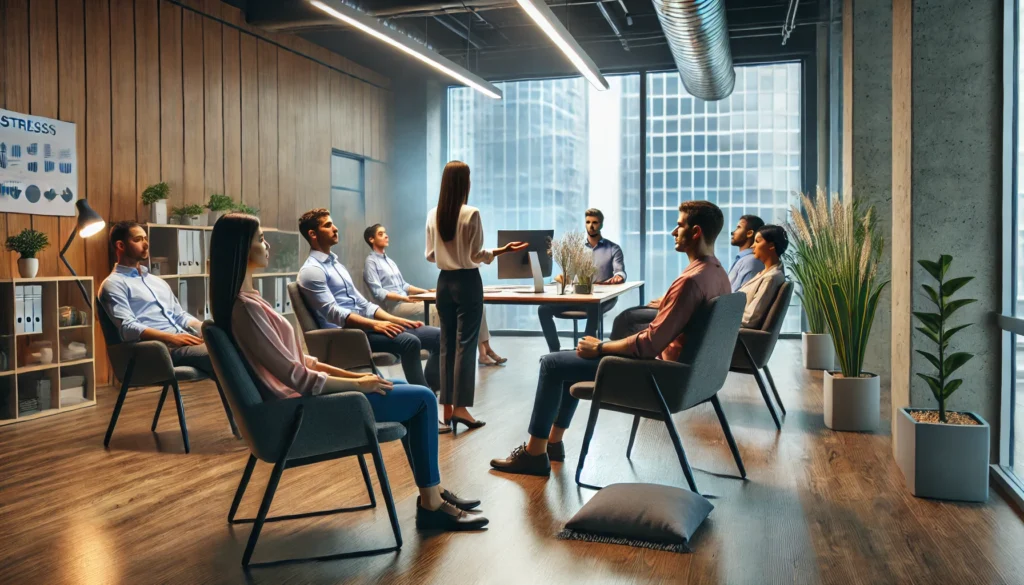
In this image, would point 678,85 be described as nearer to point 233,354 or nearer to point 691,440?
point 691,440

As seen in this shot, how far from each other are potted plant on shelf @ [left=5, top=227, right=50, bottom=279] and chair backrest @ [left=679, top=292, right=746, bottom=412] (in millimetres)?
4407

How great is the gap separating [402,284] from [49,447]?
3069 millimetres

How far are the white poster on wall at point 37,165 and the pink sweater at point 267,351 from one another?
3944mm

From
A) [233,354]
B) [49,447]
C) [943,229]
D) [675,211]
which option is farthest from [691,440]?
[675,211]

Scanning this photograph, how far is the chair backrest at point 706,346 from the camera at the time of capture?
3369 mm

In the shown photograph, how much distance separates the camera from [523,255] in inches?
255

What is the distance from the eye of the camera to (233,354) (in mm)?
2732

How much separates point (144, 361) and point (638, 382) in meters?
2.75

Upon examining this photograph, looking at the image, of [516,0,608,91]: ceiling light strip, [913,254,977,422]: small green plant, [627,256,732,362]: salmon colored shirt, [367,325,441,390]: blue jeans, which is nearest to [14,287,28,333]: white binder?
[367,325,441,390]: blue jeans

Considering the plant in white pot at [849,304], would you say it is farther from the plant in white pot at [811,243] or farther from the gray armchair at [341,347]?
the gray armchair at [341,347]

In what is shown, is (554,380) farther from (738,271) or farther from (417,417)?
(738,271)

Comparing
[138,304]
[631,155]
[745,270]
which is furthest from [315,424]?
[631,155]

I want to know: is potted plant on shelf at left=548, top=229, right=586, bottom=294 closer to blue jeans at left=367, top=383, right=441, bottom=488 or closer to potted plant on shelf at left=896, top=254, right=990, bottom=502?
potted plant on shelf at left=896, top=254, right=990, bottom=502

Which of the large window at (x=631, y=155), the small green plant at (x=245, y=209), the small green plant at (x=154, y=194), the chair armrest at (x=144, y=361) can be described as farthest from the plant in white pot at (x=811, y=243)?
the small green plant at (x=154, y=194)
